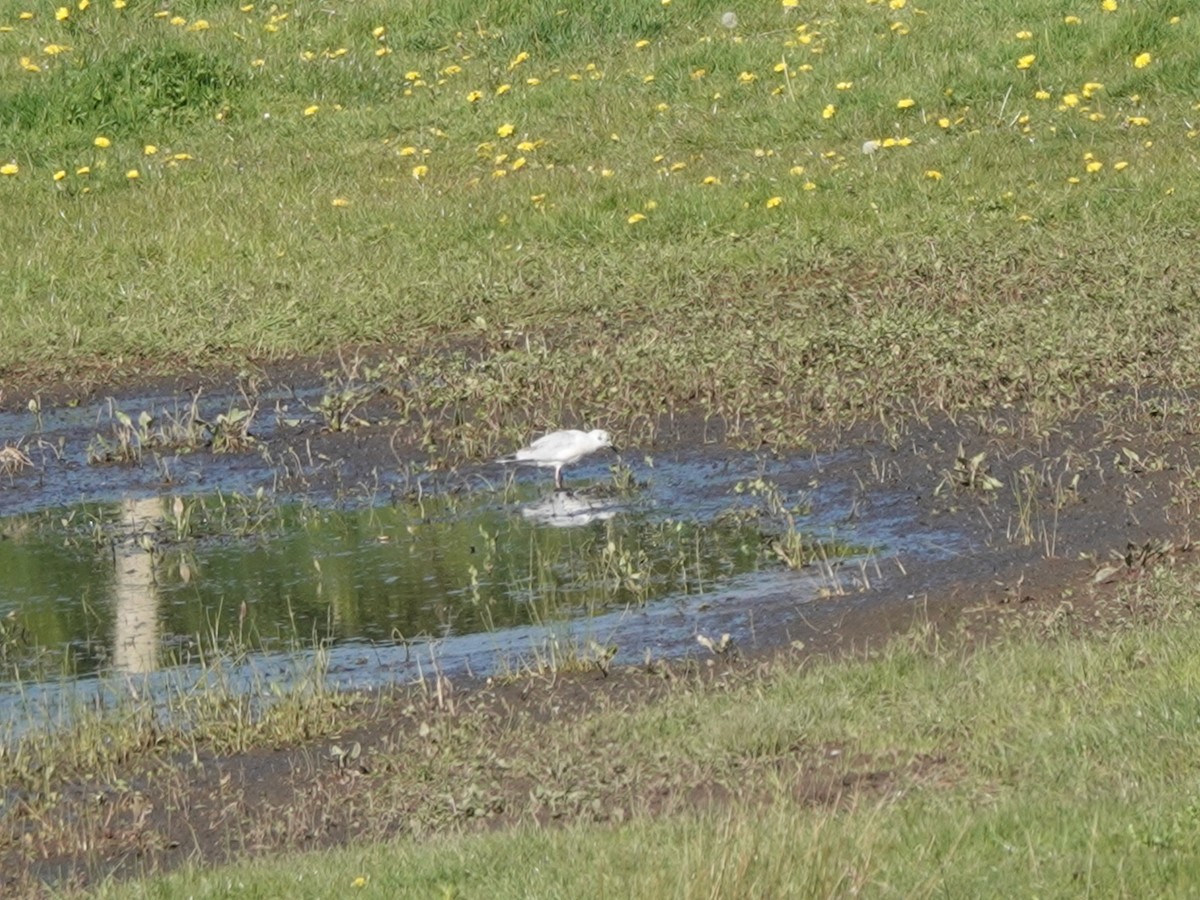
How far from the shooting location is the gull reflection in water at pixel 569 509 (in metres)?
9.44

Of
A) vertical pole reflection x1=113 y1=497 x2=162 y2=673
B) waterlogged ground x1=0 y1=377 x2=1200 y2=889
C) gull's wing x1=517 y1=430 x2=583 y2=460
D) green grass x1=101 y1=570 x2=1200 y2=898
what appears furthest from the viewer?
gull's wing x1=517 y1=430 x2=583 y2=460

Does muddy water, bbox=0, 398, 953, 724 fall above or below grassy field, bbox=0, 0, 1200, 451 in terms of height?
below

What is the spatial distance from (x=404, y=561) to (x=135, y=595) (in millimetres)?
1078

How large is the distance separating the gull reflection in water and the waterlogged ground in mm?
18

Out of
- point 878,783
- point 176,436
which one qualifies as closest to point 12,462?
point 176,436

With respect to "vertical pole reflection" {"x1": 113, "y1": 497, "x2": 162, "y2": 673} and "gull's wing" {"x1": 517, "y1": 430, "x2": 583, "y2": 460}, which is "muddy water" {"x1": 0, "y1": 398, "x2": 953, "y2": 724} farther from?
"gull's wing" {"x1": 517, "y1": 430, "x2": 583, "y2": 460}

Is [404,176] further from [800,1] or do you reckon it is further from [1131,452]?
[1131,452]

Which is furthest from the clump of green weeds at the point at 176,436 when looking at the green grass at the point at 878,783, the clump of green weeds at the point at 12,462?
the green grass at the point at 878,783

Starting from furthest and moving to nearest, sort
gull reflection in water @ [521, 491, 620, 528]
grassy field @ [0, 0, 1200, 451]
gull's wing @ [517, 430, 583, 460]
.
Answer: grassy field @ [0, 0, 1200, 451], gull's wing @ [517, 430, 583, 460], gull reflection in water @ [521, 491, 620, 528]

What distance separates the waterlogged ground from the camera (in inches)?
251

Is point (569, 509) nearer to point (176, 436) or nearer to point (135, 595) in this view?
point (135, 595)

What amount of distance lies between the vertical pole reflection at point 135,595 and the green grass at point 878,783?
1860 mm

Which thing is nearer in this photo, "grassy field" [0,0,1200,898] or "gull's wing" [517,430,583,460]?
"grassy field" [0,0,1200,898]

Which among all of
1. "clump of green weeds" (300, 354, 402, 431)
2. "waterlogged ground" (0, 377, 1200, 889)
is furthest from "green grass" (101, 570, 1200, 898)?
"clump of green weeds" (300, 354, 402, 431)
